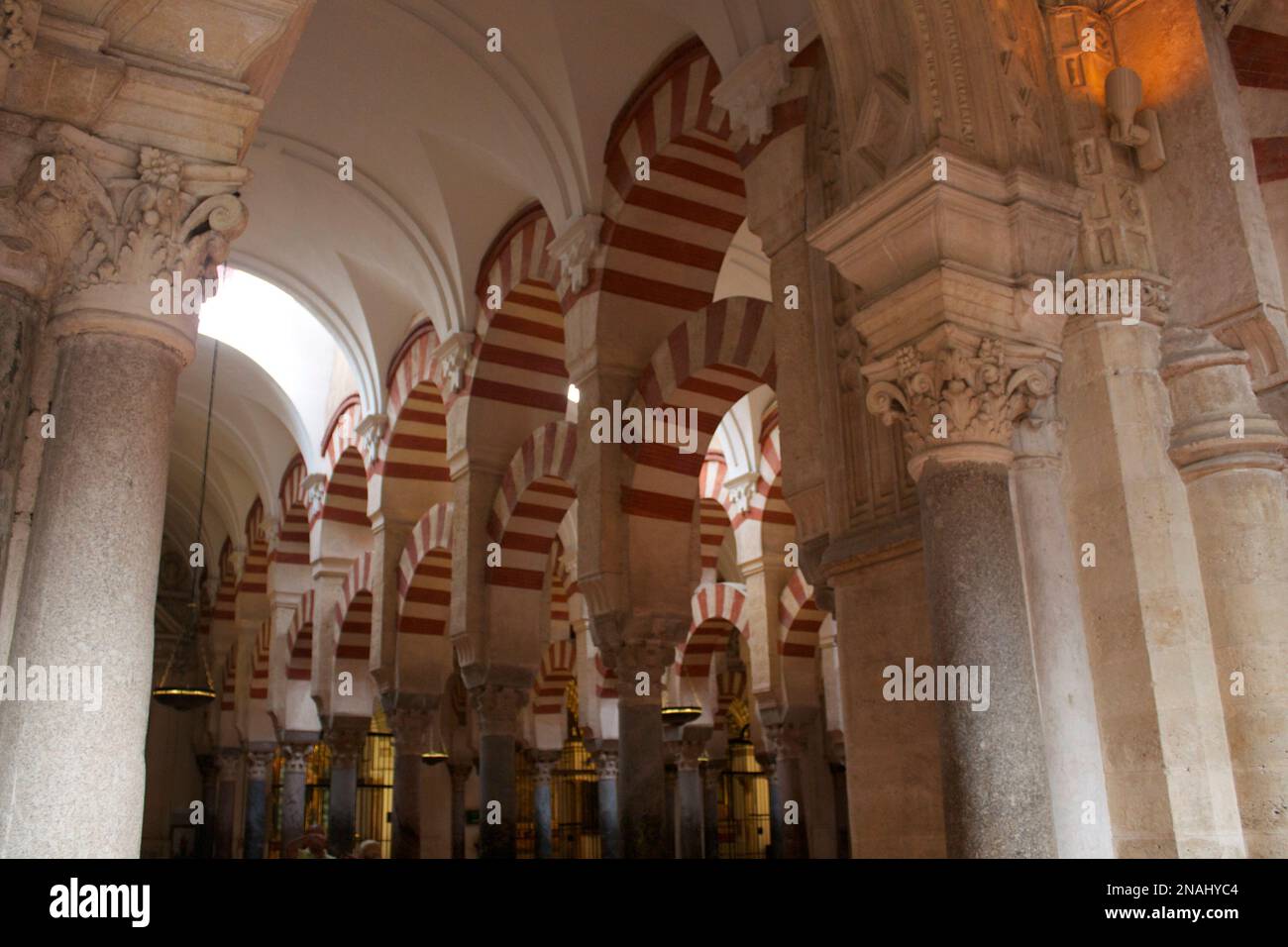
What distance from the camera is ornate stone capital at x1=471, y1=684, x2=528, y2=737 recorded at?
7.65 metres

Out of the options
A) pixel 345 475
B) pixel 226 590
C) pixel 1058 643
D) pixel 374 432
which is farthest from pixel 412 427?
pixel 1058 643

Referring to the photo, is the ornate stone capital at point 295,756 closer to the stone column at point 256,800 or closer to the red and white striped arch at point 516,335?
the stone column at point 256,800

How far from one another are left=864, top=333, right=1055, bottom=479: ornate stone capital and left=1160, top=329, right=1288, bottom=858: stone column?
17.9 inches

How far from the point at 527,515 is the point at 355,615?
3012 mm

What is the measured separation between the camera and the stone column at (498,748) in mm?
7496

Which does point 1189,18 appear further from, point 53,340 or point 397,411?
point 397,411

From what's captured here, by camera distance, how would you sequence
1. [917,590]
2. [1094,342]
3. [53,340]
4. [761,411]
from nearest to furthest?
[53,340] → [1094,342] → [917,590] → [761,411]

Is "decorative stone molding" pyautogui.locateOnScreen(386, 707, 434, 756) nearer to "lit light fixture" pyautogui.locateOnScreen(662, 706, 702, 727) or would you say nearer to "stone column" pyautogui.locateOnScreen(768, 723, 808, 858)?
"lit light fixture" pyautogui.locateOnScreen(662, 706, 702, 727)

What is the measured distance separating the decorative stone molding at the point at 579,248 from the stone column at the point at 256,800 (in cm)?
862

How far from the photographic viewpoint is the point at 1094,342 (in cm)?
358

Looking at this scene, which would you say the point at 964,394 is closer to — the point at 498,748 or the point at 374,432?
the point at 498,748

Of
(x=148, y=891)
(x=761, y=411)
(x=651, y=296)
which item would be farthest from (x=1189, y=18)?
(x=761, y=411)

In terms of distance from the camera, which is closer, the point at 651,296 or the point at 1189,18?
the point at 1189,18

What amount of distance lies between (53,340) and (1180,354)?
310 centimetres
